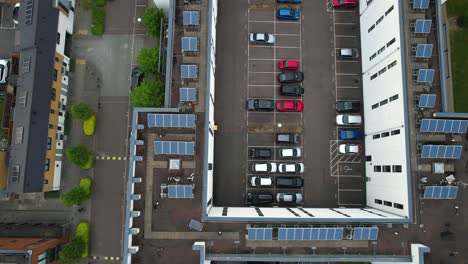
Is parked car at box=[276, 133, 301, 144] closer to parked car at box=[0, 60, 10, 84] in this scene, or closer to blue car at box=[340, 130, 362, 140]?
blue car at box=[340, 130, 362, 140]

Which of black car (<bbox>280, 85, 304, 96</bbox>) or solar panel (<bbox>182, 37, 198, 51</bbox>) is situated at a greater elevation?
solar panel (<bbox>182, 37, 198, 51</bbox>)

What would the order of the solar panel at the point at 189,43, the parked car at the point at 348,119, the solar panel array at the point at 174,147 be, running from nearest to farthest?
the solar panel array at the point at 174,147
the solar panel at the point at 189,43
the parked car at the point at 348,119

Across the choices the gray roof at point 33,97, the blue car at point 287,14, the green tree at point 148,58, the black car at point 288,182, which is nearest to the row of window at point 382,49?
the blue car at point 287,14

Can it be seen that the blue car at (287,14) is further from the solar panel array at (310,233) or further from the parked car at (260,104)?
the solar panel array at (310,233)

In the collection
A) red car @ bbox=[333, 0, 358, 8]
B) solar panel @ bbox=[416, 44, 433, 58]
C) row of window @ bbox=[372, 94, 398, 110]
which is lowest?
row of window @ bbox=[372, 94, 398, 110]

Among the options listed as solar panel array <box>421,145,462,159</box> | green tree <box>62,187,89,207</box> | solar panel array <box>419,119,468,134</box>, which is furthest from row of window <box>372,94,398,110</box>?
green tree <box>62,187,89,207</box>

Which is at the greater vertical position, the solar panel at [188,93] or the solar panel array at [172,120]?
the solar panel at [188,93]

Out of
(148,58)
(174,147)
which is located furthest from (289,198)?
(148,58)
